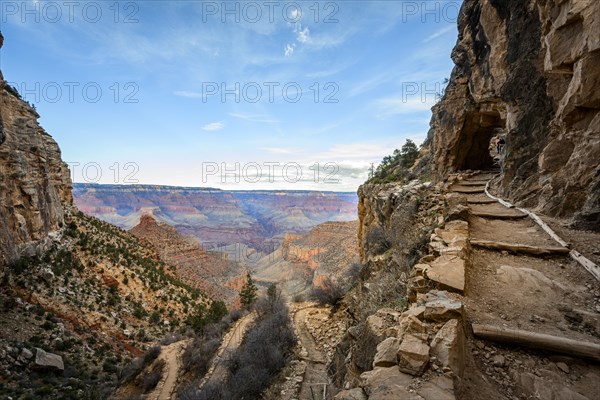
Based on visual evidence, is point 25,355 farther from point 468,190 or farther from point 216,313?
point 468,190

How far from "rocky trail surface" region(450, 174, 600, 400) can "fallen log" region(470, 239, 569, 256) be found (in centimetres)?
1

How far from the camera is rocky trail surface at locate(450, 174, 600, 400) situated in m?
2.97

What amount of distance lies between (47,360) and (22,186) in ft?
49.2

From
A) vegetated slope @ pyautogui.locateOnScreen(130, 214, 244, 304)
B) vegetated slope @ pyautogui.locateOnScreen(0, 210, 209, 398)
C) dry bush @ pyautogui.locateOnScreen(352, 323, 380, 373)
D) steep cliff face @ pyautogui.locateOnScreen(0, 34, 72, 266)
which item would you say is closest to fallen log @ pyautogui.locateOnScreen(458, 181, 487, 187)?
dry bush @ pyautogui.locateOnScreen(352, 323, 380, 373)

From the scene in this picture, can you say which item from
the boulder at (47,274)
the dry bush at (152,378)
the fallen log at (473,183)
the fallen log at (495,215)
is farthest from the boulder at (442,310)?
the boulder at (47,274)

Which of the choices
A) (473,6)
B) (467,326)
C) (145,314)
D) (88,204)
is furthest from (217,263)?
(88,204)

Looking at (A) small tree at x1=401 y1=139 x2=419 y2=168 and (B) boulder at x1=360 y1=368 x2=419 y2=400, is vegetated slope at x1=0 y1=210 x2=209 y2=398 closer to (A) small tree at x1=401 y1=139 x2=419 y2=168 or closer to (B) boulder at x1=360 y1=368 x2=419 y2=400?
(B) boulder at x1=360 y1=368 x2=419 y2=400

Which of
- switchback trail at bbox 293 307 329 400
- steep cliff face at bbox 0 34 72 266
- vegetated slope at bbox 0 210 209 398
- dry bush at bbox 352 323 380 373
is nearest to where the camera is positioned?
dry bush at bbox 352 323 380 373

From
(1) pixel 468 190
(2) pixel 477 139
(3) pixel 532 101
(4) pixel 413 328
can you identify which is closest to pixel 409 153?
(2) pixel 477 139

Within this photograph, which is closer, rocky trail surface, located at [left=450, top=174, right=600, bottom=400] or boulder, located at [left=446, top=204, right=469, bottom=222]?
rocky trail surface, located at [left=450, top=174, right=600, bottom=400]

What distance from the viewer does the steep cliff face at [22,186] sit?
2066 centimetres

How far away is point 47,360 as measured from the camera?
48.2 ft

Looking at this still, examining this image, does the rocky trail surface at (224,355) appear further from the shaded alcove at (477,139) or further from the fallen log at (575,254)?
the shaded alcove at (477,139)

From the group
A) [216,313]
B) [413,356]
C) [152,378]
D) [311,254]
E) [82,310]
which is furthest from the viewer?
[311,254]
